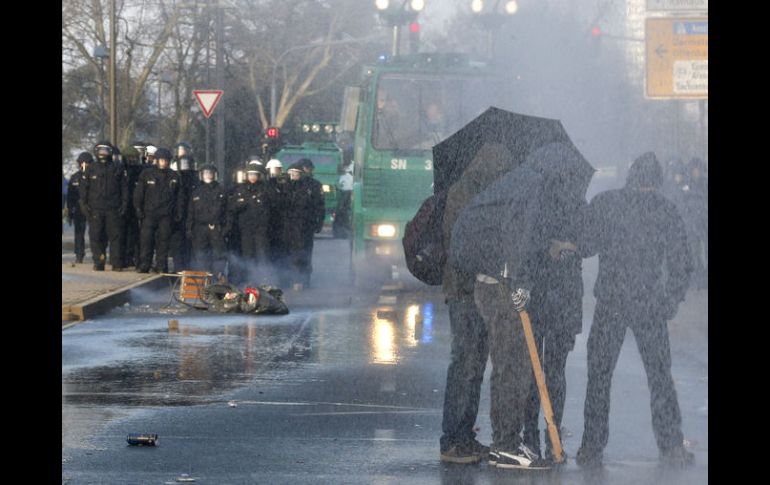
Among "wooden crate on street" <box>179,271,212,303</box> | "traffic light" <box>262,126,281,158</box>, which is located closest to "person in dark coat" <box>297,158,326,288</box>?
"wooden crate on street" <box>179,271,212,303</box>

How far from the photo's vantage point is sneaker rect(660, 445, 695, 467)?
798cm

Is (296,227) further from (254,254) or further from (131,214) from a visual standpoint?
(131,214)

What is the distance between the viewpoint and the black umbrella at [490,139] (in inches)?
324

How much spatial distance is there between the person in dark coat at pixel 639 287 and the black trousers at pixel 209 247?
40.3 ft

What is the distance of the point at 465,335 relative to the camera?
8.02 m

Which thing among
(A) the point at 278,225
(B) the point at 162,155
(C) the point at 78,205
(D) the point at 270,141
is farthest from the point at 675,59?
(D) the point at 270,141

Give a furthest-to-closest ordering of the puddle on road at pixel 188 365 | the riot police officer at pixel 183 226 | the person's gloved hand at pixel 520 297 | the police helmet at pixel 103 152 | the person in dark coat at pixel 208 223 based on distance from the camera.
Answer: the police helmet at pixel 103 152 → the riot police officer at pixel 183 226 → the person in dark coat at pixel 208 223 → the puddle on road at pixel 188 365 → the person's gloved hand at pixel 520 297

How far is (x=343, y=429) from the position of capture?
9.21m

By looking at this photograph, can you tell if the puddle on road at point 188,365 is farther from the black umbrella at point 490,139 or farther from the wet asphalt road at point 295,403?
the black umbrella at point 490,139

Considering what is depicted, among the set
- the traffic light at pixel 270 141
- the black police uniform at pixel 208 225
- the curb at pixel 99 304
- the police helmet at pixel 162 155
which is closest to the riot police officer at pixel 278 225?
the black police uniform at pixel 208 225

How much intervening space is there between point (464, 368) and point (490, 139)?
50.2 inches

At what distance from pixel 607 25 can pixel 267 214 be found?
14.8m
